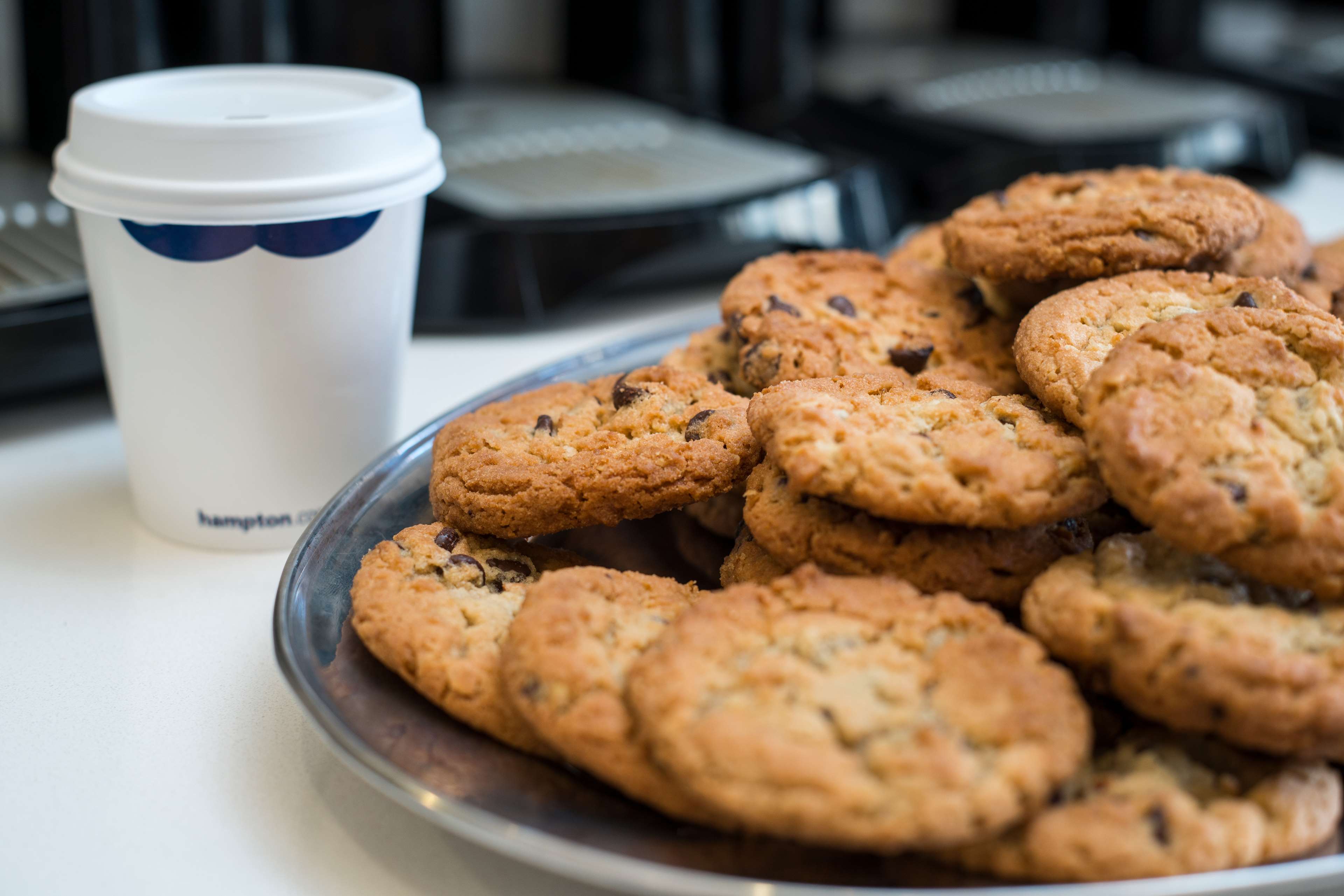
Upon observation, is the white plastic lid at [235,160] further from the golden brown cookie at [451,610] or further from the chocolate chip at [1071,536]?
the chocolate chip at [1071,536]

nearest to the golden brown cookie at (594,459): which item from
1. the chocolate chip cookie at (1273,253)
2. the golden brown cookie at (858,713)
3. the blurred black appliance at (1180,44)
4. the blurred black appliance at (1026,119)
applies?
the golden brown cookie at (858,713)

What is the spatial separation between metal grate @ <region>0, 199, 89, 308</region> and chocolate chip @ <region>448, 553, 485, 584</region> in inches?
20.9

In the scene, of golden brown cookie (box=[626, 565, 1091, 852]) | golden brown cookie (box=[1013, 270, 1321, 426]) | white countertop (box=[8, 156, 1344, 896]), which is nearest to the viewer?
golden brown cookie (box=[626, 565, 1091, 852])

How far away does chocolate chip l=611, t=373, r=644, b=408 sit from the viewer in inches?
30.4

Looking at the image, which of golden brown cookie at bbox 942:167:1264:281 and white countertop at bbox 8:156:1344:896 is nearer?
white countertop at bbox 8:156:1344:896

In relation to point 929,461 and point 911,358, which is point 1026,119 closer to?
point 911,358

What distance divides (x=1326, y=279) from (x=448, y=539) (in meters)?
0.69

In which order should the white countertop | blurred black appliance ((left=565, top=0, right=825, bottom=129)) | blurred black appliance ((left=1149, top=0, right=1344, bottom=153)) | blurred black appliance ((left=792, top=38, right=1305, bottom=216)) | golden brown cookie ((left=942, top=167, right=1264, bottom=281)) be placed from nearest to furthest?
the white countertop
golden brown cookie ((left=942, top=167, right=1264, bottom=281))
blurred black appliance ((left=792, top=38, right=1305, bottom=216))
blurred black appliance ((left=565, top=0, right=825, bottom=129))
blurred black appliance ((left=1149, top=0, right=1344, bottom=153))

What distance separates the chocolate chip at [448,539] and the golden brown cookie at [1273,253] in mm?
547

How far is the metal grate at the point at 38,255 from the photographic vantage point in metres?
1.00

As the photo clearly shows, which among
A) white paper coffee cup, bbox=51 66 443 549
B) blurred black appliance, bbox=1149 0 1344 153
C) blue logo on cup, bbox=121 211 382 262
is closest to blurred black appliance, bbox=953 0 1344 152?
blurred black appliance, bbox=1149 0 1344 153

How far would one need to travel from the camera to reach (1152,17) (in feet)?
6.72

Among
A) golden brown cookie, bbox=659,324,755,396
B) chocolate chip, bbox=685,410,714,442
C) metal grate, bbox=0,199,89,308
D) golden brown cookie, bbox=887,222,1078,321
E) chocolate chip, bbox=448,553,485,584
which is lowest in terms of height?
chocolate chip, bbox=448,553,485,584

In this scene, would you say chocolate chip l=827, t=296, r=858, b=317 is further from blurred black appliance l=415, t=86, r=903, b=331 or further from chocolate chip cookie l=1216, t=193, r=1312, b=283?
blurred black appliance l=415, t=86, r=903, b=331
